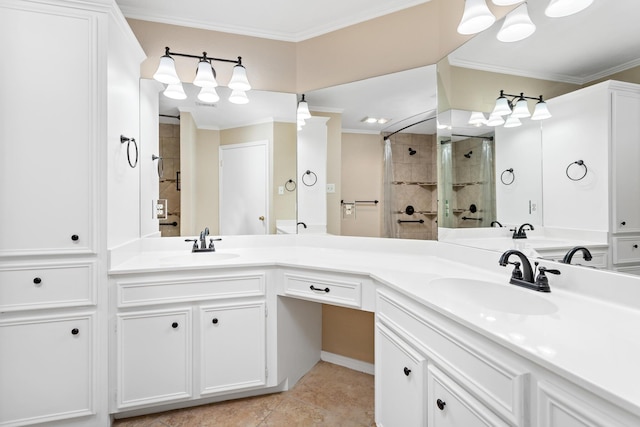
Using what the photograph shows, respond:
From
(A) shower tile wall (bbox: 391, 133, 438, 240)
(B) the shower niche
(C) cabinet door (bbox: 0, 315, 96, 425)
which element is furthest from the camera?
(A) shower tile wall (bbox: 391, 133, 438, 240)

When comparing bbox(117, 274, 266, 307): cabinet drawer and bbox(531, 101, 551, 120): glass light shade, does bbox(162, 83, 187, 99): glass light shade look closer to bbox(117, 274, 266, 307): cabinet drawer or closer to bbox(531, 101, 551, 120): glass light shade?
bbox(117, 274, 266, 307): cabinet drawer

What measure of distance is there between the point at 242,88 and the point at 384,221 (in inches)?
54.5

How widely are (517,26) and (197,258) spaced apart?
2.09 m

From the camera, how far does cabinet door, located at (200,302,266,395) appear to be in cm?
182

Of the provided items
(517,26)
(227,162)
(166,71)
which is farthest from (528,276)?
(166,71)

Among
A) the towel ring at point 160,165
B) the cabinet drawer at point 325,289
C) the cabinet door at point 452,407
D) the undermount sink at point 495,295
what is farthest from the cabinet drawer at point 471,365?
the towel ring at point 160,165

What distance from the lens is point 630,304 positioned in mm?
1020

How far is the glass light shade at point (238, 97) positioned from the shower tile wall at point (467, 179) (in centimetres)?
151

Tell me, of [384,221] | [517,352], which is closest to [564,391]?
[517,352]

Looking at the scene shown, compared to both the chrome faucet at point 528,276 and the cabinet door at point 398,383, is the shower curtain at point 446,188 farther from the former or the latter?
the cabinet door at point 398,383

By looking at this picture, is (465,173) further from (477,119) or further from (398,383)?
(398,383)

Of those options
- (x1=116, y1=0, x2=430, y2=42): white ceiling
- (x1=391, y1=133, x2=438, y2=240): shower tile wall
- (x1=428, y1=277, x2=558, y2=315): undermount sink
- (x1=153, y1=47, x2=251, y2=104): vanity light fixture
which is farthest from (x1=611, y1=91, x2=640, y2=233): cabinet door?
(x1=153, y1=47, x2=251, y2=104): vanity light fixture

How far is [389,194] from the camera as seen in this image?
7.12ft

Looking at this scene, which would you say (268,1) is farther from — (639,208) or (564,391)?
(564,391)
